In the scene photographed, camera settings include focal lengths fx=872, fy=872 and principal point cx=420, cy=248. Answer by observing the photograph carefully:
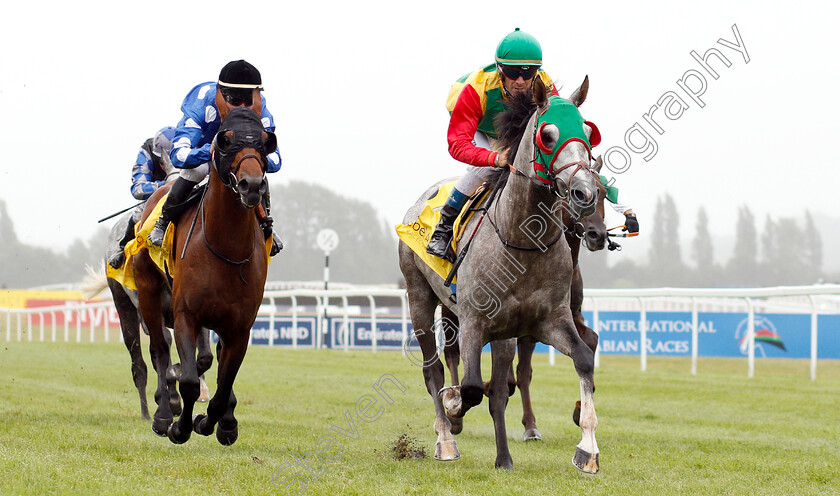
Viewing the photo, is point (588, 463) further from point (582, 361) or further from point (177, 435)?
point (177, 435)

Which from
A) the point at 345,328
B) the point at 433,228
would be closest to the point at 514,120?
the point at 433,228

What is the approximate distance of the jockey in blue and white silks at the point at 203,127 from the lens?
5230 millimetres

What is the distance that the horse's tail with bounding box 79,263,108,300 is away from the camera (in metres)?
9.74

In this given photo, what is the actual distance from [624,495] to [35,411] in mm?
5204

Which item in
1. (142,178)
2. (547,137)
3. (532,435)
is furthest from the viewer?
(142,178)

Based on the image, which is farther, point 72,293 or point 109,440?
point 72,293

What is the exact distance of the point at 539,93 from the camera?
457cm

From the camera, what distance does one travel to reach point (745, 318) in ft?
49.4

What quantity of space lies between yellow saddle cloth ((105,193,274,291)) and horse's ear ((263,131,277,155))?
1.06m

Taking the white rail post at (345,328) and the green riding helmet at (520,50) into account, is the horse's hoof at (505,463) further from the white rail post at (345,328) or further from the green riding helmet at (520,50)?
the white rail post at (345,328)

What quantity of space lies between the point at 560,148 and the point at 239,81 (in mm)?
2062

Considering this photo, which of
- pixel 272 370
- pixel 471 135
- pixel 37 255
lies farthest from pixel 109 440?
pixel 37 255

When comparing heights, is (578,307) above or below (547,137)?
below

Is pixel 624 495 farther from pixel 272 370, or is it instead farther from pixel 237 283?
pixel 272 370
